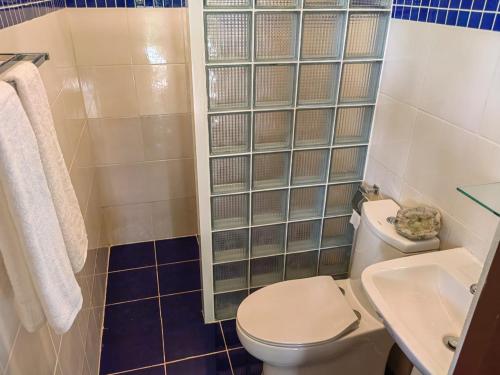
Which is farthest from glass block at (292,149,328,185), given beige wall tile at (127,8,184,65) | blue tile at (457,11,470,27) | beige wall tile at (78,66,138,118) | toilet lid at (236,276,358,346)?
beige wall tile at (78,66,138,118)

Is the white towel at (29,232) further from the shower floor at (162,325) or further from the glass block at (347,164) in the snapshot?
the glass block at (347,164)

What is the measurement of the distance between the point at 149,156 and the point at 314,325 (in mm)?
1416

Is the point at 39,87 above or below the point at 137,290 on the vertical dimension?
above

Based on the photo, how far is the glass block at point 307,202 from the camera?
1786 millimetres

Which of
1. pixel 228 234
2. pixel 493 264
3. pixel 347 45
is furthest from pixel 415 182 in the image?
pixel 493 264

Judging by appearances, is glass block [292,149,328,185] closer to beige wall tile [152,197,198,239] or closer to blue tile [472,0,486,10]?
blue tile [472,0,486,10]

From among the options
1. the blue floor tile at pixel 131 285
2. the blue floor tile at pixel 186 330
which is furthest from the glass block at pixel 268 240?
the blue floor tile at pixel 131 285

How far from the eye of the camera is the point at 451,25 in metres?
1.20

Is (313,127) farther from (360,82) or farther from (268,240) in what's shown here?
(268,240)

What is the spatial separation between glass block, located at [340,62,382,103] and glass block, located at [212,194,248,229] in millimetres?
626

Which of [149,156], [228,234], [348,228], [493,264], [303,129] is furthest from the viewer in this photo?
[149,156]

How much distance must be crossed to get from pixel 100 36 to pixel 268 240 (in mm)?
1345

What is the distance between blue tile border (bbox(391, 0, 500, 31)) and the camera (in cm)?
106

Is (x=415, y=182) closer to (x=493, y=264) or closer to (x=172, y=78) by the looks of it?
(x=493, y=264)
